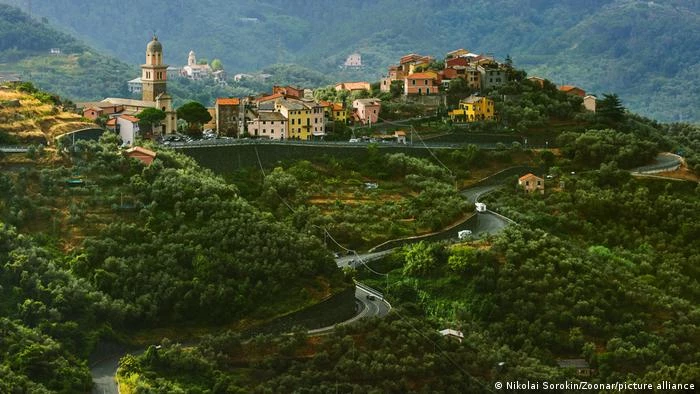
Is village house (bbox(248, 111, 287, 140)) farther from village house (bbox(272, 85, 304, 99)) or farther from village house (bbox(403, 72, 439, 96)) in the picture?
village house (bbox(403, 72, 439, 96))

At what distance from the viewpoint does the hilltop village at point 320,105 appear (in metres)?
60.4

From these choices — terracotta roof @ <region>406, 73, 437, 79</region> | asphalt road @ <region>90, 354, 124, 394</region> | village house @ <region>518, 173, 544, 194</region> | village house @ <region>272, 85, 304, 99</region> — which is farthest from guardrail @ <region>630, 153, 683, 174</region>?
asphalt road @ <region>90, 354, 124, 394</region>

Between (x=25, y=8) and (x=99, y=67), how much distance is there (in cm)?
2896

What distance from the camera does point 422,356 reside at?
138 feet

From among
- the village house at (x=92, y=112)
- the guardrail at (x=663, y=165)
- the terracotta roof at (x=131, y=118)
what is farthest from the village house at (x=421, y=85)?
the village house at (x=92, y=112)

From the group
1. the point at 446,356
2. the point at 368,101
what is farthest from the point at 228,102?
the point at 446,356

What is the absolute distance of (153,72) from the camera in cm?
6316

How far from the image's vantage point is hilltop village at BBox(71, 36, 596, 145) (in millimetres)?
60438

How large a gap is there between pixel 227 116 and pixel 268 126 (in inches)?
76.6

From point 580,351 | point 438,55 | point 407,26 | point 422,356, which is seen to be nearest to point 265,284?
point 422,356

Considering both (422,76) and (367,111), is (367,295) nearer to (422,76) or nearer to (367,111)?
(367,111)

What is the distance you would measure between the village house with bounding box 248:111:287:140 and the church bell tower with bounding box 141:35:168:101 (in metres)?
4.47

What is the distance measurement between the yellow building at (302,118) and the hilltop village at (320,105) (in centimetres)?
4

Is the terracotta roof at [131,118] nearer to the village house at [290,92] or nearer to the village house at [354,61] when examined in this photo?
the village house at [290,92]
